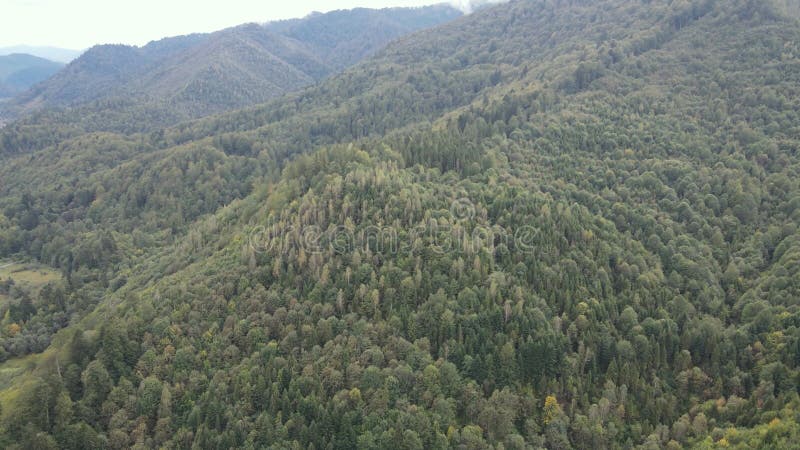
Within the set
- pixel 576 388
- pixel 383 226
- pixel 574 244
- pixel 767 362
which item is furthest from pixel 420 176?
pixel 767 362

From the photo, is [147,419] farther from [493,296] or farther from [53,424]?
[493,296]

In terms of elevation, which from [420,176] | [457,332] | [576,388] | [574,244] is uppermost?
[420,176]

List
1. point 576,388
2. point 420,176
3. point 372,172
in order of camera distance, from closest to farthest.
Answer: point 576,388
point 372,172
point 420,176

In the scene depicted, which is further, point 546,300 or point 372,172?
point 372,172

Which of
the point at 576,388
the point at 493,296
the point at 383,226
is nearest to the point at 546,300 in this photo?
the point at 493,296

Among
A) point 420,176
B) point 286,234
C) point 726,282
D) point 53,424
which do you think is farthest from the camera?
point 420,176

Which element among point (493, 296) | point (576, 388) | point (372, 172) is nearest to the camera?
point (576, 388)

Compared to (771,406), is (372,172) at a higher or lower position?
higher

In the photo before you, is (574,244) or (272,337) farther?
(574,244)

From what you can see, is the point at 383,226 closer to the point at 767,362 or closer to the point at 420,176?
the point at 420,176
